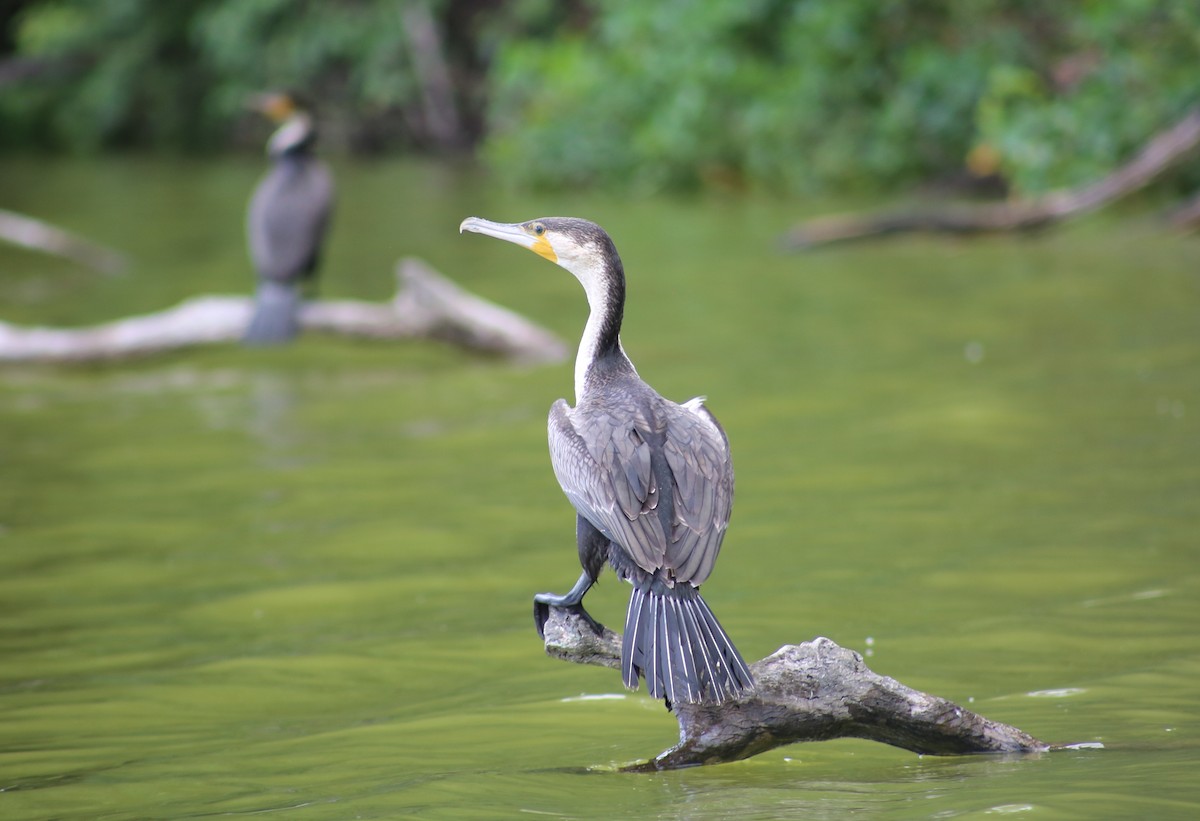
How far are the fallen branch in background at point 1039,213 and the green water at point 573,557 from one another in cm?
33

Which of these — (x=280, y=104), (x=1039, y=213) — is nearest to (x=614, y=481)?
(x=280, y=104)

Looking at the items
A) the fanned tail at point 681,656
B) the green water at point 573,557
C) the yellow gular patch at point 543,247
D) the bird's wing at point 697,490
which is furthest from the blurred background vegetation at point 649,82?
→ the fanned tail at point 681,656

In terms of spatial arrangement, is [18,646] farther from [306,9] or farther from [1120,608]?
[306,9]

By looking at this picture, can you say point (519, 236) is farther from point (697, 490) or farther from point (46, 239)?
point (46, 239)

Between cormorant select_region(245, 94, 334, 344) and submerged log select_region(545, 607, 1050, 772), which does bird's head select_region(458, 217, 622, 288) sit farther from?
cormorant select_region(245, 94, 334, 344)

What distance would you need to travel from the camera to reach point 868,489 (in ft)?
15.7

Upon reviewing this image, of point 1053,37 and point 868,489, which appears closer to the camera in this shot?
point 868,489

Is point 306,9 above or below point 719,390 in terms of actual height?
above

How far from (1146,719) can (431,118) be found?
2116 centimetres

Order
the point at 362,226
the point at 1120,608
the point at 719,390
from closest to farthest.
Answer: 1. the point at 1120,608
2. the point at 719,390
3. the point at 362,226

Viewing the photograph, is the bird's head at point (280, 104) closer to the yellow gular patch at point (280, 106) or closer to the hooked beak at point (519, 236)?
the yellow gular patch at point (280, 106)

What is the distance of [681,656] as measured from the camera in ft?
7.79

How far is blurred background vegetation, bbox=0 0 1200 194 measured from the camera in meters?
10.9

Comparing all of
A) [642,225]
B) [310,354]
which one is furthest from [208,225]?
[310,354]
